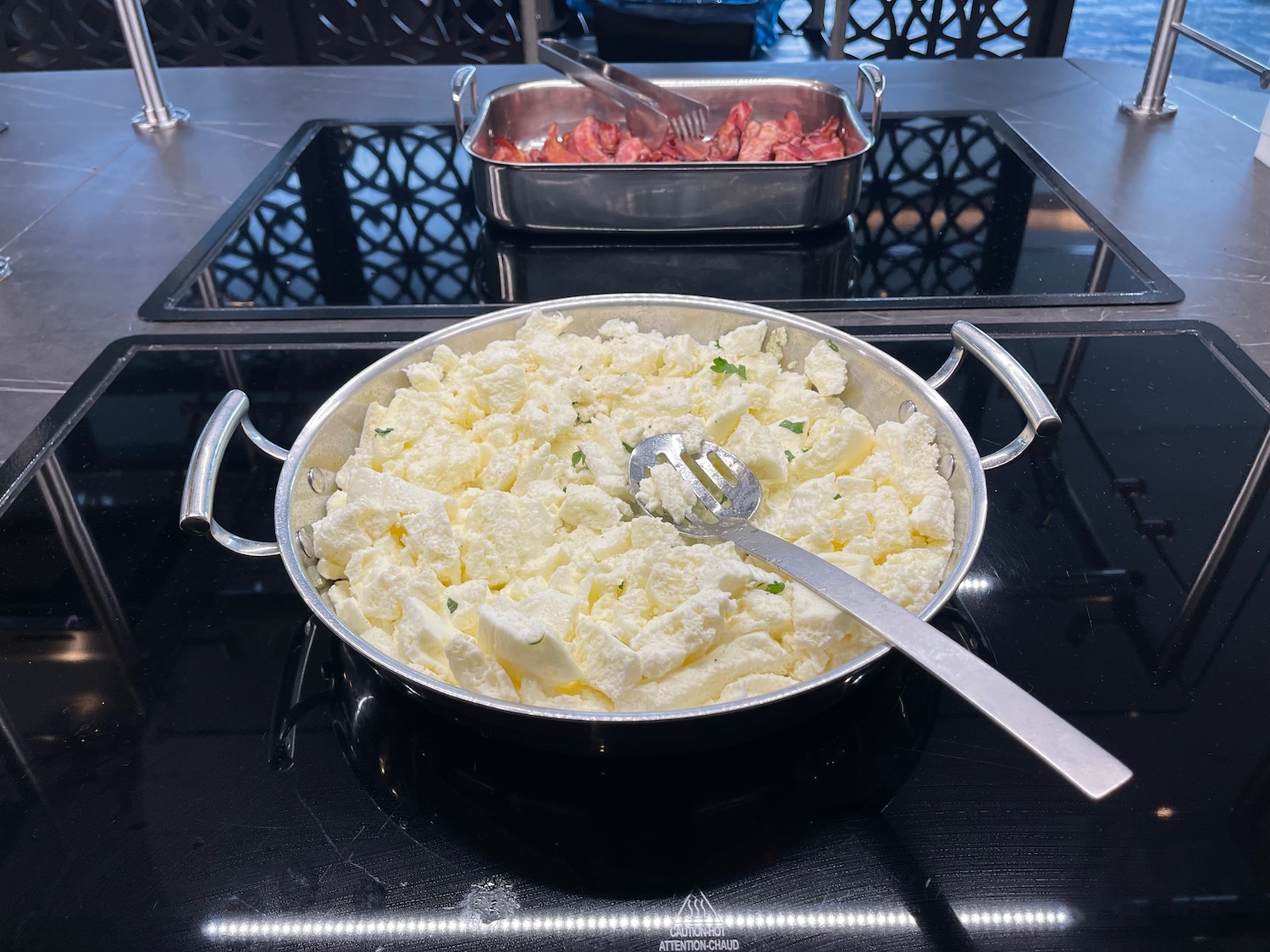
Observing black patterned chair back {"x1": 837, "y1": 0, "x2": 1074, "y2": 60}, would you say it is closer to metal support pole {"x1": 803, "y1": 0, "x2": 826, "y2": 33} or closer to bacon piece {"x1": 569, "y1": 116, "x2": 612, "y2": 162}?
metal support pole {"x1": 803, "y1": 0, "x2": 826, "y2": 33}

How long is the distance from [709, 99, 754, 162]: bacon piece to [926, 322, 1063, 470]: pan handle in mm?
690

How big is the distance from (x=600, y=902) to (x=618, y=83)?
1300 millimetres

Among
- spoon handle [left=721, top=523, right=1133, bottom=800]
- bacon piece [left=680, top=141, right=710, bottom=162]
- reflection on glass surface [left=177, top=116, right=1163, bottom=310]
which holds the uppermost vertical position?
spoon handle [left=721, top=523, right=1133, bottom=800]

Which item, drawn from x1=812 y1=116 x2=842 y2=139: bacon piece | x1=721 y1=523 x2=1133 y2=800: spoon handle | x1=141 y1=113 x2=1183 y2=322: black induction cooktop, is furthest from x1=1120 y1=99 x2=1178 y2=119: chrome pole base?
x1=721 y1=523 x2=1133 y2=800: spoon handle

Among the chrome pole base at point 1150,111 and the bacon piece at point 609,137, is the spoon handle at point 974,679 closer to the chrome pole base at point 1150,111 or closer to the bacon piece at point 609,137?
the bacon piece at point 609,137

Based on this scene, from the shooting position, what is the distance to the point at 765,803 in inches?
24.7

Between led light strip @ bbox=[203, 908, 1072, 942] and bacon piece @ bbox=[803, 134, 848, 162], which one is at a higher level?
bacon piece @ bbox=[803, 134, 848, 162]

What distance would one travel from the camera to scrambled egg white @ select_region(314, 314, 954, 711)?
0.61 m

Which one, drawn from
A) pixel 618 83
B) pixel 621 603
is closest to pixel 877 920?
pixel 621 603

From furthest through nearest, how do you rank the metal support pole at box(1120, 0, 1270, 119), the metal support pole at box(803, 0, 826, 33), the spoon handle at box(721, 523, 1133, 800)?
the metal support pole at box(803, 0, 826, 33)
the metal support pole at box(1120, 0, 1270, 119)
the spoon handle at box(721, 523, 1133, 800)

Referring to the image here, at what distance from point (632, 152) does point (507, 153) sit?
0.20 metres

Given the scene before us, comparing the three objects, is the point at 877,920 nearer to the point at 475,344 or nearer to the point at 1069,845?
the point at 1069,845

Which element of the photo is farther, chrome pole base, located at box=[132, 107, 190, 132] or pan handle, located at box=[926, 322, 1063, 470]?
chrome pole base, located at box=[132, 107, 190, 132]

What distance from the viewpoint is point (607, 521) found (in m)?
0.75
